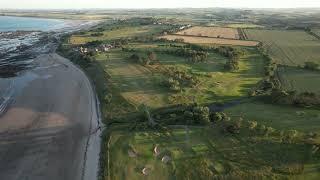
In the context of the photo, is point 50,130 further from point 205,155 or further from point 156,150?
point 205,155

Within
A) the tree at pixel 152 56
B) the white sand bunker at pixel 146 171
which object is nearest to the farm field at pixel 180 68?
the tree at pixel 152 56

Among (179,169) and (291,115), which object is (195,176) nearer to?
(179,169)

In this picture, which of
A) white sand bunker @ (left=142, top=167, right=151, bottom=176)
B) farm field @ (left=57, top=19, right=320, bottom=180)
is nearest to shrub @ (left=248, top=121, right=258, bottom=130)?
farm field @ (left=57, top=19, right=320, bottom=180)

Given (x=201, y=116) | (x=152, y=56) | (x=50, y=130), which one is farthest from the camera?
(x=152, y=56)

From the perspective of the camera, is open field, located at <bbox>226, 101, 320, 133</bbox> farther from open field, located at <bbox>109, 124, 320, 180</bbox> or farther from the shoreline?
the shoreline

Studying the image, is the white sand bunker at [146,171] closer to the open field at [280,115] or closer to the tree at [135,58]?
the open field at [280,115]

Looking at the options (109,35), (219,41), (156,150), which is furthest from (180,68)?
(109,35)
